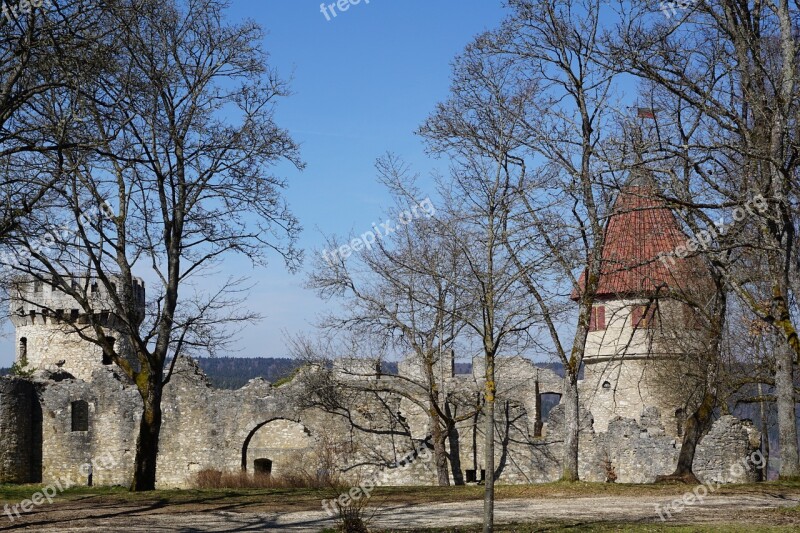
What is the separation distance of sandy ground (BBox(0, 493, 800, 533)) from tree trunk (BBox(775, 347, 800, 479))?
2587 mm

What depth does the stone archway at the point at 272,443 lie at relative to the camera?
27578 millimetres

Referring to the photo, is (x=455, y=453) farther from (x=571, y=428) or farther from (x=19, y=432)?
(x=19, y=432)

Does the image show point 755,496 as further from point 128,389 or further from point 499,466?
point 128,389

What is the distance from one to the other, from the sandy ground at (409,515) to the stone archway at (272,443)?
38.7 ft

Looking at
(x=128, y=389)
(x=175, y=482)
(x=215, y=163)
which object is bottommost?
(x=175, y=482)

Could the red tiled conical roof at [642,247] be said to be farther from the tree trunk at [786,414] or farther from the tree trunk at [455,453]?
the tree trunk at [455,453]

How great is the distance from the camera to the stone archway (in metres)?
27.6

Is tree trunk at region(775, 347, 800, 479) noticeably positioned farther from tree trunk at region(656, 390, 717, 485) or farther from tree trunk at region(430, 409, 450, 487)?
tree trunk at region(430, 409, 450, 487)

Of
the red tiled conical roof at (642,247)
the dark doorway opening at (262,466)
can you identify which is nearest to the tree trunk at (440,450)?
the red tiled conical roof at (642,247)

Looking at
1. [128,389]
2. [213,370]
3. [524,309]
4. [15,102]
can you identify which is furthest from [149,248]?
[213,370]

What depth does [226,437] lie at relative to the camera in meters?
27.9

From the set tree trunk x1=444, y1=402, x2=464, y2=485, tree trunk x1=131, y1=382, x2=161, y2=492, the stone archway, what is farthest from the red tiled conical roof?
tree trunk x1=131, y1=382, x2=161, y2=492

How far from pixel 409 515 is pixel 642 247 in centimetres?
956

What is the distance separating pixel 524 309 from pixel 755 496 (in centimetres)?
618
